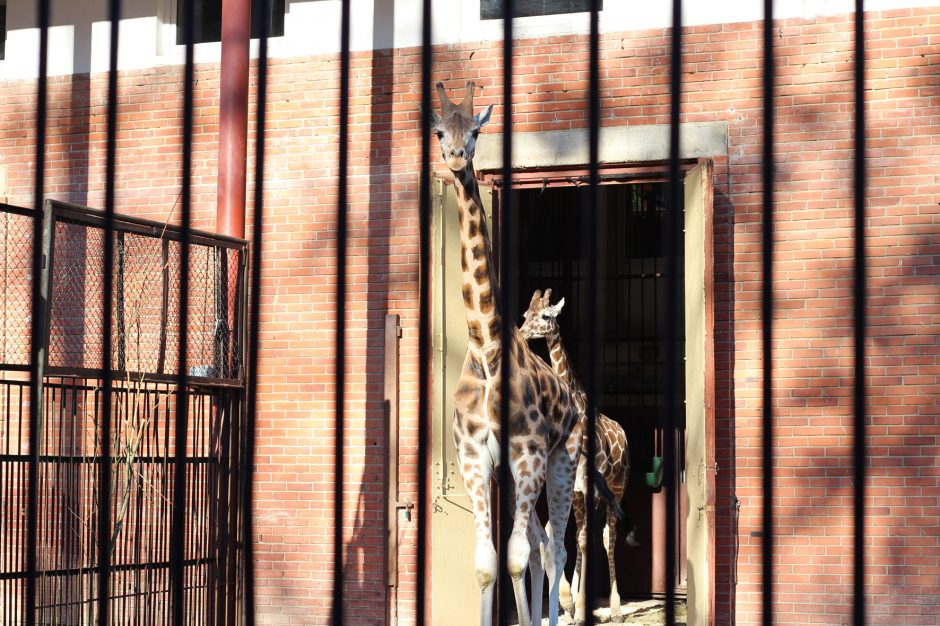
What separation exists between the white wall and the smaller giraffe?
83.2 inches

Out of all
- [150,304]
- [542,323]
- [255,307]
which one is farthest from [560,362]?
[150,304]

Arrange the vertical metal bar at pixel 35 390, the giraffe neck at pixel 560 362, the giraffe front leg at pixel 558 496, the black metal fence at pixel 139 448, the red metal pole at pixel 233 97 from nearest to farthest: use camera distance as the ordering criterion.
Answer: the vertical metal bar at pixel 35 390, the black metal fence at pixel 139 448, the giraffe front leg at pixel 558 496, the red metal pole at pixel 233 97, the giraffe neck at pixel 560 362

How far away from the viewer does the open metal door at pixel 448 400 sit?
27.1 feet

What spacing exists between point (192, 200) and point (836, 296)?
490 centimetres

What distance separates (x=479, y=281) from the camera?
6.85 m

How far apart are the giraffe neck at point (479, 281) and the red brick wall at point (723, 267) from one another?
7.44 ft

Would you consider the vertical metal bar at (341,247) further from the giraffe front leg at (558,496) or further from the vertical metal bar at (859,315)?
the vertical metal bar at (859,315)

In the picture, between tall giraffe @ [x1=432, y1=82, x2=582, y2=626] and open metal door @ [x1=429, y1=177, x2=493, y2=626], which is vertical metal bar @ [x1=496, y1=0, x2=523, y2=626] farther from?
open metal door @ [x1=429, y1=177, x2=493, y2=626]

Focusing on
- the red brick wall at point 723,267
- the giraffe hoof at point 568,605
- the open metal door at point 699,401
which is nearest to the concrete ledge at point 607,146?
the red brick wall at point 723,267

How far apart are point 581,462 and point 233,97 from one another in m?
3.60

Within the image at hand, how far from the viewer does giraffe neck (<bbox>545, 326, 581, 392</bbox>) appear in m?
9.19

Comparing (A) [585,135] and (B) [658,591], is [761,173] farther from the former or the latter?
(B) [658,591]

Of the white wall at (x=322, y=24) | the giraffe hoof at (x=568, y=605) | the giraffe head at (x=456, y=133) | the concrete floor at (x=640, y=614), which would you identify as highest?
the white wall at (x=322, y=24)

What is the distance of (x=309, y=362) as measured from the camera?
933 centimetres
